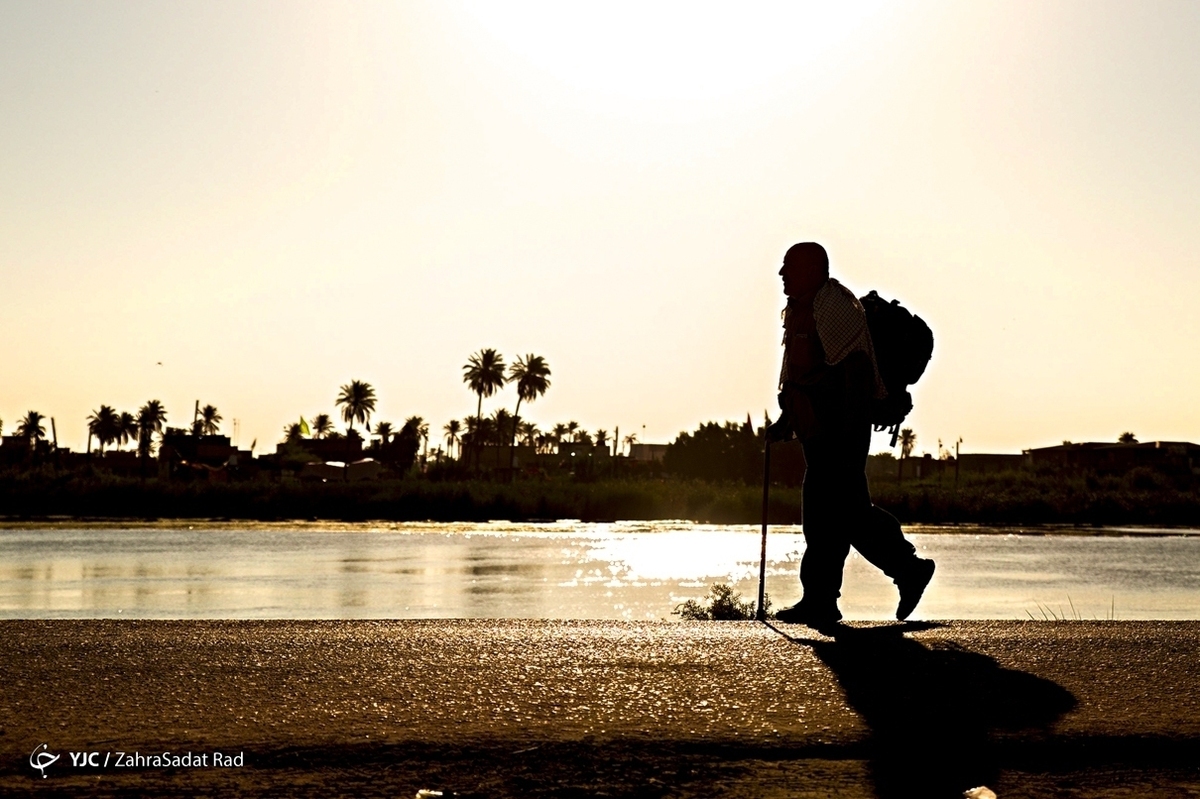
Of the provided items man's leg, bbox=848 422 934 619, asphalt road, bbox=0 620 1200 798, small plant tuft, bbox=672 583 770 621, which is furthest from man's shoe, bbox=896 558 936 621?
small plant tuft, bbox=672 583 770 621

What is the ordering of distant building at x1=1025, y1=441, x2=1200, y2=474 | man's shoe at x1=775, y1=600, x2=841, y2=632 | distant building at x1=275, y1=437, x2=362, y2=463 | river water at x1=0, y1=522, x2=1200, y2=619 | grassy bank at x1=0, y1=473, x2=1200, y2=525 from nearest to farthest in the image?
man's shoe at x1=775, y1=600, x2=841, y2=632 < river water at x1=0, y1=522, x2=1200, y2=619 < grassy bank at x1=0, y1=473, x2=1200, y2=525 < distant building at x1=1025, y1=441, x2=1200, y2=474 < distant building at x1=275, y1=437, x2=362, y2=463

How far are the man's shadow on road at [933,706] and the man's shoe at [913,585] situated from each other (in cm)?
104

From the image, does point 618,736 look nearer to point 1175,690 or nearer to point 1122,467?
point 1175,690

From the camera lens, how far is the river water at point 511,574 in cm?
1992

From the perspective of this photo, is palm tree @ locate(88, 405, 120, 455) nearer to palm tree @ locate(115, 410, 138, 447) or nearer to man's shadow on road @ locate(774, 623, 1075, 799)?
palm tree @ locate(115, 410, 138, 447)

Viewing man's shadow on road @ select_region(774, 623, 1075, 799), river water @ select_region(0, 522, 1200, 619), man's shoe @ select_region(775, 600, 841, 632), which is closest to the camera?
man's shadow on road @ select_region(774, 623, 1075, 799)

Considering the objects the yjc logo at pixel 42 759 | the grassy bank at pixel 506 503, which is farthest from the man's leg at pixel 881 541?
the grassy bank at pixel 506 503

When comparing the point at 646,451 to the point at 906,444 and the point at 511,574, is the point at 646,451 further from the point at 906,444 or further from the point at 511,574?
the point at 511,574

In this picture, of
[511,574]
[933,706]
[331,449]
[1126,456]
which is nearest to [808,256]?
[933,706]

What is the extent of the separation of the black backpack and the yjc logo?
4045 millimetres

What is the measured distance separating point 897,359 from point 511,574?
25009mm

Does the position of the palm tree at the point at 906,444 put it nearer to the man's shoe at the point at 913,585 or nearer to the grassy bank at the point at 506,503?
the grassy bank at the point at 506,503

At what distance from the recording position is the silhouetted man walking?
257 inches

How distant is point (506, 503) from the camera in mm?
75375
